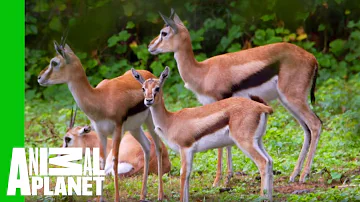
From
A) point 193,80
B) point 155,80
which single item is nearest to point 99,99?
point 155,80

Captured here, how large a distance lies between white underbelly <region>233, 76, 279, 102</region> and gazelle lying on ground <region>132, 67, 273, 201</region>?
959 mm

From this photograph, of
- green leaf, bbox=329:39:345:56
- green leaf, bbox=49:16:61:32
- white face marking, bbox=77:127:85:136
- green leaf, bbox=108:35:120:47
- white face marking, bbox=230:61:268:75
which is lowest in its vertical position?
white face marking, bbox=77:127:85:136

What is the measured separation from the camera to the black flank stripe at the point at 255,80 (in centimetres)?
694

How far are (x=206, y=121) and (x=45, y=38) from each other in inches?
296

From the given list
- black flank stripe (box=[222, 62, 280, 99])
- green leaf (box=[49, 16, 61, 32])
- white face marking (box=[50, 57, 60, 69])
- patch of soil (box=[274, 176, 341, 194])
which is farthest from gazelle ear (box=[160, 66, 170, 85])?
green leaf (box=[49, 16, 61, 32])

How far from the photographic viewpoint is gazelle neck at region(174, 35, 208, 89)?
7.06 m

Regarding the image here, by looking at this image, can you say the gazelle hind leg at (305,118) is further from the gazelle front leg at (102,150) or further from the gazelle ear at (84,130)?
the gazelle ear at (84,130)

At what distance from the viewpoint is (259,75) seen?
6973 mm

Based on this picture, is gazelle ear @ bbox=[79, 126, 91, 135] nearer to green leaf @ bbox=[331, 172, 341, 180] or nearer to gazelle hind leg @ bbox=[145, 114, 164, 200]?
gazelle hind leg @ bbox=[145, 114, 164, 200]

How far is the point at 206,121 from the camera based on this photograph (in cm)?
594

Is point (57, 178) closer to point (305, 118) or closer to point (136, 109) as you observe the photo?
point (136, 109)

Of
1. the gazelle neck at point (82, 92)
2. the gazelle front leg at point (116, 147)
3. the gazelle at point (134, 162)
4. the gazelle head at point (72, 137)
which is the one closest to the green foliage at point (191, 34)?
the gazelle head at point (72, 137)

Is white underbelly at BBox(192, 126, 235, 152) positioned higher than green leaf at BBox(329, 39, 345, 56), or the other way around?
green leaf at BBox(329, 39, 345, 56)

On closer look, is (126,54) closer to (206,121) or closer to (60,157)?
(60,157)
